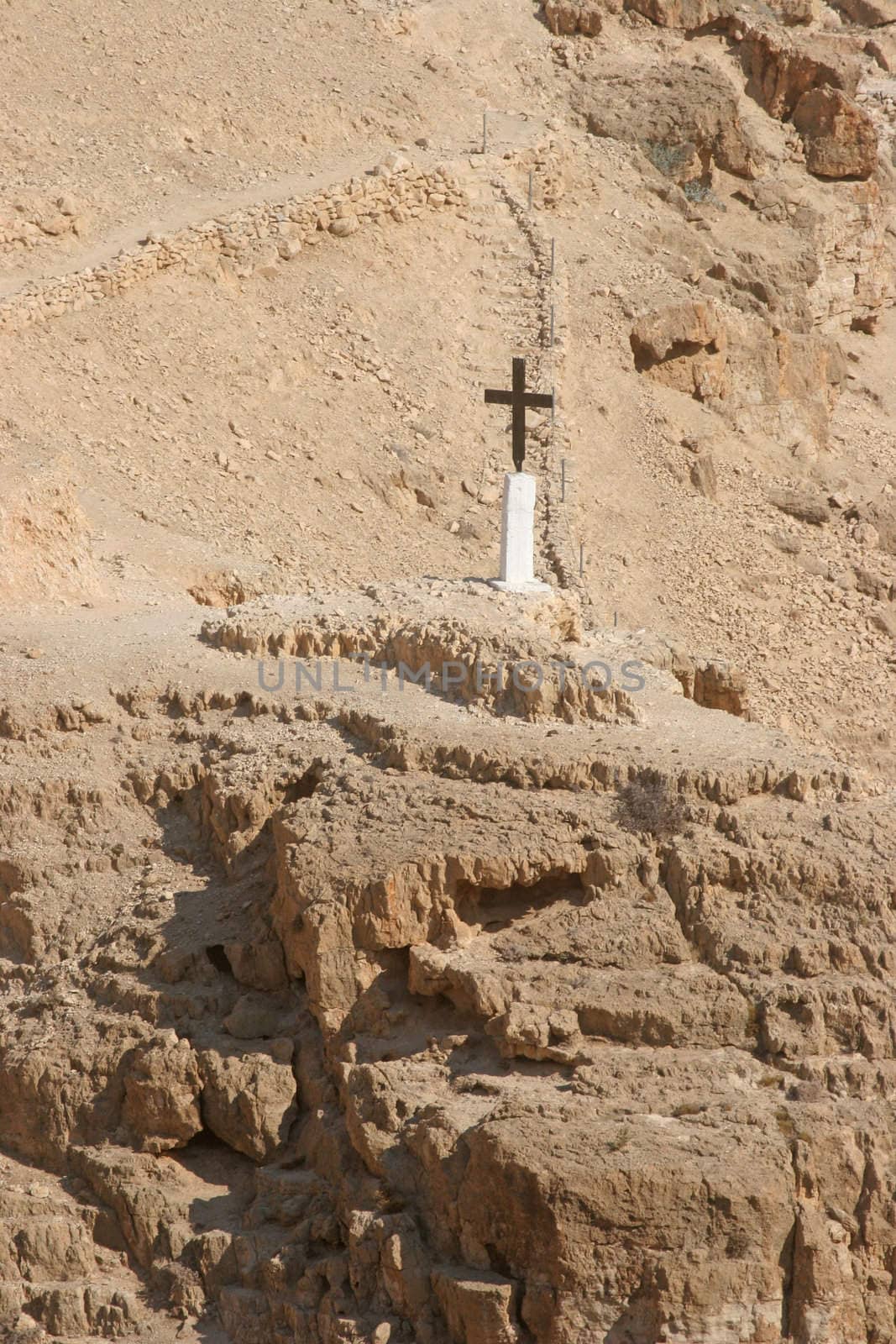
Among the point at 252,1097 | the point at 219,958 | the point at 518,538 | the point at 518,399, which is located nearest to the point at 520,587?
the point at 518,538

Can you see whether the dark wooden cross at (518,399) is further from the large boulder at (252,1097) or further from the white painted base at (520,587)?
the large boulder at (252,1097)

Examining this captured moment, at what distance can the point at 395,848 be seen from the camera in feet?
Answer: 28.4

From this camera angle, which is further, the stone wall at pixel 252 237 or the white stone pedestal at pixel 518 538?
the stone wall at pixel 252 237

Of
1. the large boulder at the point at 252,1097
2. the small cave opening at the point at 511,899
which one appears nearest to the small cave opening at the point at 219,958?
the large boulder at the point at 252,1097

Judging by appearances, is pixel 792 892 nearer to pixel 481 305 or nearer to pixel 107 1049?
pixel 107 1049

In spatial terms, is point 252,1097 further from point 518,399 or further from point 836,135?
point 836,135

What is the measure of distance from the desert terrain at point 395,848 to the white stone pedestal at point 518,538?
324 millimetres

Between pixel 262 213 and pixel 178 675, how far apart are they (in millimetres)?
11776

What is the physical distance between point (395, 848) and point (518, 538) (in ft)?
13.5

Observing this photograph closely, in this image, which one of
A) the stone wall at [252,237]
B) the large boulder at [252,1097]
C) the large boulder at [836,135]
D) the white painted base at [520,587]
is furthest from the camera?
the large boulder at [836,135]

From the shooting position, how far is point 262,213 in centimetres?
Result: 2131

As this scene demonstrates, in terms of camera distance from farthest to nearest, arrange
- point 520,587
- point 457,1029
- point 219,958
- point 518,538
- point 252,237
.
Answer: point 252,237 < point 518,538 < point 520,587 < point 219,958 < point 457,1029

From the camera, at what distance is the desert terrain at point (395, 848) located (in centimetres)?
743

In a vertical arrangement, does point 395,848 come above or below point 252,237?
below
